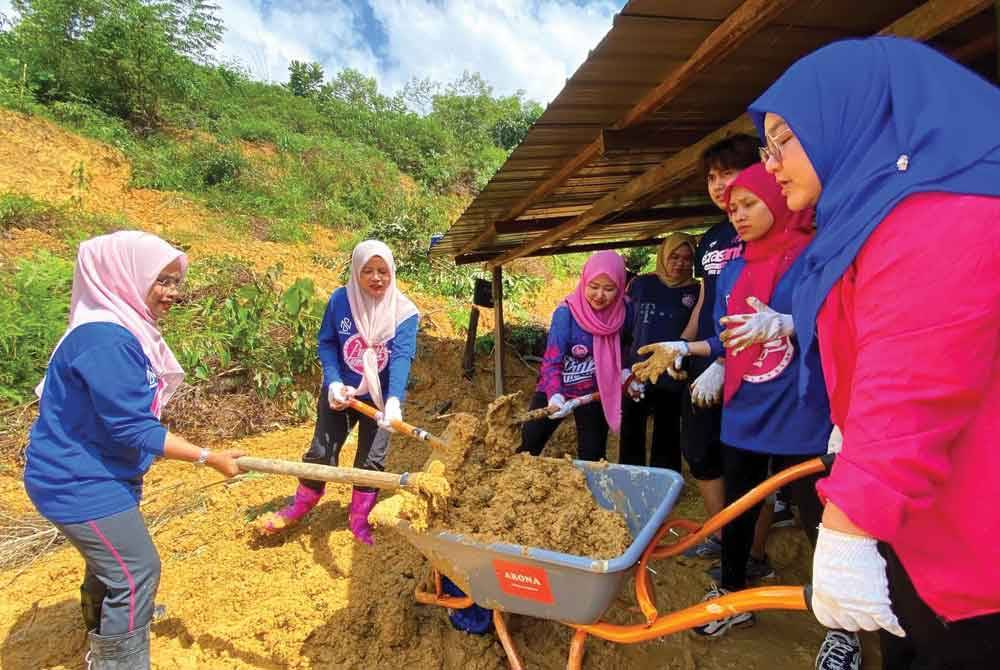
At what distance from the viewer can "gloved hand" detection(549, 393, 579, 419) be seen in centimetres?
324

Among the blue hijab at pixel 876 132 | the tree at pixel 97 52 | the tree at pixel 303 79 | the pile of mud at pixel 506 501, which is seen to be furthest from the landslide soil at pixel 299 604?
the tree at pixel 303 79

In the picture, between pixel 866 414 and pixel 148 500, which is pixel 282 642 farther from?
pixel 866 414

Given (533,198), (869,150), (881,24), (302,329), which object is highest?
(881,24)

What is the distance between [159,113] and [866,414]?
19.2 metres

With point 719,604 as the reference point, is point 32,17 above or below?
above

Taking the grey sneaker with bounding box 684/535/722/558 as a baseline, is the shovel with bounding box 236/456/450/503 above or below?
above

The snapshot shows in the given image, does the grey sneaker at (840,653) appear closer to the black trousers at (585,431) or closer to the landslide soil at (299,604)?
the landslide soil at (299,604)

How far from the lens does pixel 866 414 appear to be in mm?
898

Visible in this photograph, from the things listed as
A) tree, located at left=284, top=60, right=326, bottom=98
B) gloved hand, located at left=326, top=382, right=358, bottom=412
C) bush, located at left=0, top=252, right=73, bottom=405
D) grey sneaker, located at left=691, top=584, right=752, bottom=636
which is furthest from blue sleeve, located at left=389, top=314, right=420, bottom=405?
tree, located at left=284, top=60, right=326, bottom=98

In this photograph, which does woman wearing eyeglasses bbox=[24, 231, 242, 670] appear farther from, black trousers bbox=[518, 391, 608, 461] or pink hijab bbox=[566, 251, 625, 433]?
pink hijab bbox=[566, 251, 625, 433]

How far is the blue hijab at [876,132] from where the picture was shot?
2.82 feet

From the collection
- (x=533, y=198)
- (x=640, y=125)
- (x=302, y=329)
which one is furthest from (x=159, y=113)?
(x=640, y=125)

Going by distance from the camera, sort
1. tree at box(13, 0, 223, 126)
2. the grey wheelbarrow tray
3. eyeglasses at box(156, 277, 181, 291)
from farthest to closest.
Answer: tree at box(13, 0, 223, 126) → eyeglasses at box(156, 277, 181, 291) → the grey wheelbarrow tray

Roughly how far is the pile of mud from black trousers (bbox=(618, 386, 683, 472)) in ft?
4.41
